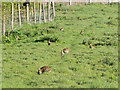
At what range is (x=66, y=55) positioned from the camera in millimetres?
18406

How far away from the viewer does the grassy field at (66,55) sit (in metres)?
A: 13.1

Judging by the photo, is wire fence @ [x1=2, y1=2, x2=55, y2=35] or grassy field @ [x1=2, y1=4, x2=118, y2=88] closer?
grassy field @ [x1=2, y1=4, x2=118, y2=88]

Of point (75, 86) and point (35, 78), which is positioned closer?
point (75, 86)

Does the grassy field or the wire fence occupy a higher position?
the wire fence

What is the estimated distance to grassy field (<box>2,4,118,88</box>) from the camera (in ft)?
42.8

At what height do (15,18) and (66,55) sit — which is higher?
(15,18)

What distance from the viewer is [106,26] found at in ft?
96.9

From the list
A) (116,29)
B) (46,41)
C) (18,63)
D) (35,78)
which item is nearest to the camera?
(35,78)

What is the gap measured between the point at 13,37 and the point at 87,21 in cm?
987

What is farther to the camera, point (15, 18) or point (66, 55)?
point (15, 18)

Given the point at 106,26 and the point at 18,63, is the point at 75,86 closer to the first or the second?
the point at 18,63

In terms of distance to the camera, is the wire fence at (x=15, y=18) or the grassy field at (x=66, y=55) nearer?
the grassy field at (x=66, y=55)

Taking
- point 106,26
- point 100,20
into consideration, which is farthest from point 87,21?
point 106,26

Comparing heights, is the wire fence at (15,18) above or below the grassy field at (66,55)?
above
